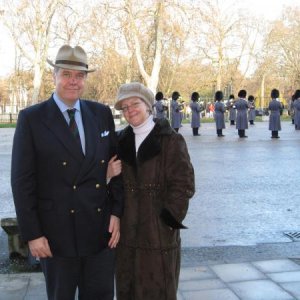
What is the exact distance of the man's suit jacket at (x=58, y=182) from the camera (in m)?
2.96

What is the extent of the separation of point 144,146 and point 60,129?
0.54 meters

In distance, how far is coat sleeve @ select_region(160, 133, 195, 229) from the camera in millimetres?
3188

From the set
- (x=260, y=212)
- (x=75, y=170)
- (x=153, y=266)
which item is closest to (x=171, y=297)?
(x=153, y=266)

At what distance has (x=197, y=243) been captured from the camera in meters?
6.00

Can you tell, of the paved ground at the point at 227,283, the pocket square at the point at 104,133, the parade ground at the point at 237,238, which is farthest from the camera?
the parade ground at the point at 237,238

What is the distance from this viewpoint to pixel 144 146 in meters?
3.25

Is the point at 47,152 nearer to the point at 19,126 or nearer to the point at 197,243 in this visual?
the point at 19,126

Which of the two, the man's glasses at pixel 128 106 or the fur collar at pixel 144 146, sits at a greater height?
the man's glasses at pixel 128 106

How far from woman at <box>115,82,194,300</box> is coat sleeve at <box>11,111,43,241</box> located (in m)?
0.59

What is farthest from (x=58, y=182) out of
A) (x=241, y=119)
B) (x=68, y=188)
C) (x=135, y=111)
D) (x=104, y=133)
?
(x=241, y=119)

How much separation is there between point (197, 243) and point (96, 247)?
304 cm

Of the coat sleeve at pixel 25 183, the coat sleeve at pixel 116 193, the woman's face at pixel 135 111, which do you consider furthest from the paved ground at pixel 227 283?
the woman's face at pixel 135 111

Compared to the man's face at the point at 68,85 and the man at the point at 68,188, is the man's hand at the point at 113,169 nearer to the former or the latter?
the man at the point at 68,188

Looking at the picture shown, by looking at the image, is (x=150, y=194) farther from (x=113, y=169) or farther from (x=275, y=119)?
(x=275, y=119)
